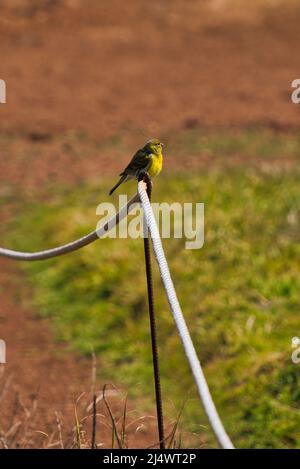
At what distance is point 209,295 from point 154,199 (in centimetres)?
172

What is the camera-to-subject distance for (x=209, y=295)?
6.41m

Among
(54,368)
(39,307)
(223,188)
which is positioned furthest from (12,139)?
(54,368)

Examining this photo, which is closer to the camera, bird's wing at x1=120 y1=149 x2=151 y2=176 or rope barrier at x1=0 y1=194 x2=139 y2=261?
rope barrier at x1=0 y1=194 x2=139 y2=261

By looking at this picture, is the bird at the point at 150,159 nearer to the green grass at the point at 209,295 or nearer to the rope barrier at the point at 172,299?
the rope barrier at the point at 172,299

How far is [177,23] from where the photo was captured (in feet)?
41.0

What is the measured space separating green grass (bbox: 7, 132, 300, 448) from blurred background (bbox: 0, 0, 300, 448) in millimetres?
13

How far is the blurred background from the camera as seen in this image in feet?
18.2

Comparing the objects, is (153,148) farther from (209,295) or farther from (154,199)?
(154,199)

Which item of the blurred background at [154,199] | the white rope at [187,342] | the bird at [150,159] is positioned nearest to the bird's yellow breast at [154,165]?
the bird at [150,159]

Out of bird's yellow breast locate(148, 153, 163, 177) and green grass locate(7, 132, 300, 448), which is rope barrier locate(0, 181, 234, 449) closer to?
bird's yellow breast locate(148, 153, 163, 177)

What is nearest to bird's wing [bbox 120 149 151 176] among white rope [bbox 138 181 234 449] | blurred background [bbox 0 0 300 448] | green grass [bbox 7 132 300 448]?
white rope [bbox 138 181 234 449]

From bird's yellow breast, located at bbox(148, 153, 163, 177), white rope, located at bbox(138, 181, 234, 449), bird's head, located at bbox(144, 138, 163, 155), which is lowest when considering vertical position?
white rope, located at bbox(138, 181, 234, 449)

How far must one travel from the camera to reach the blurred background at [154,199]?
5.55 m

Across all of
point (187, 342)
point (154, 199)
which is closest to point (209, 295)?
point (154, 199)
